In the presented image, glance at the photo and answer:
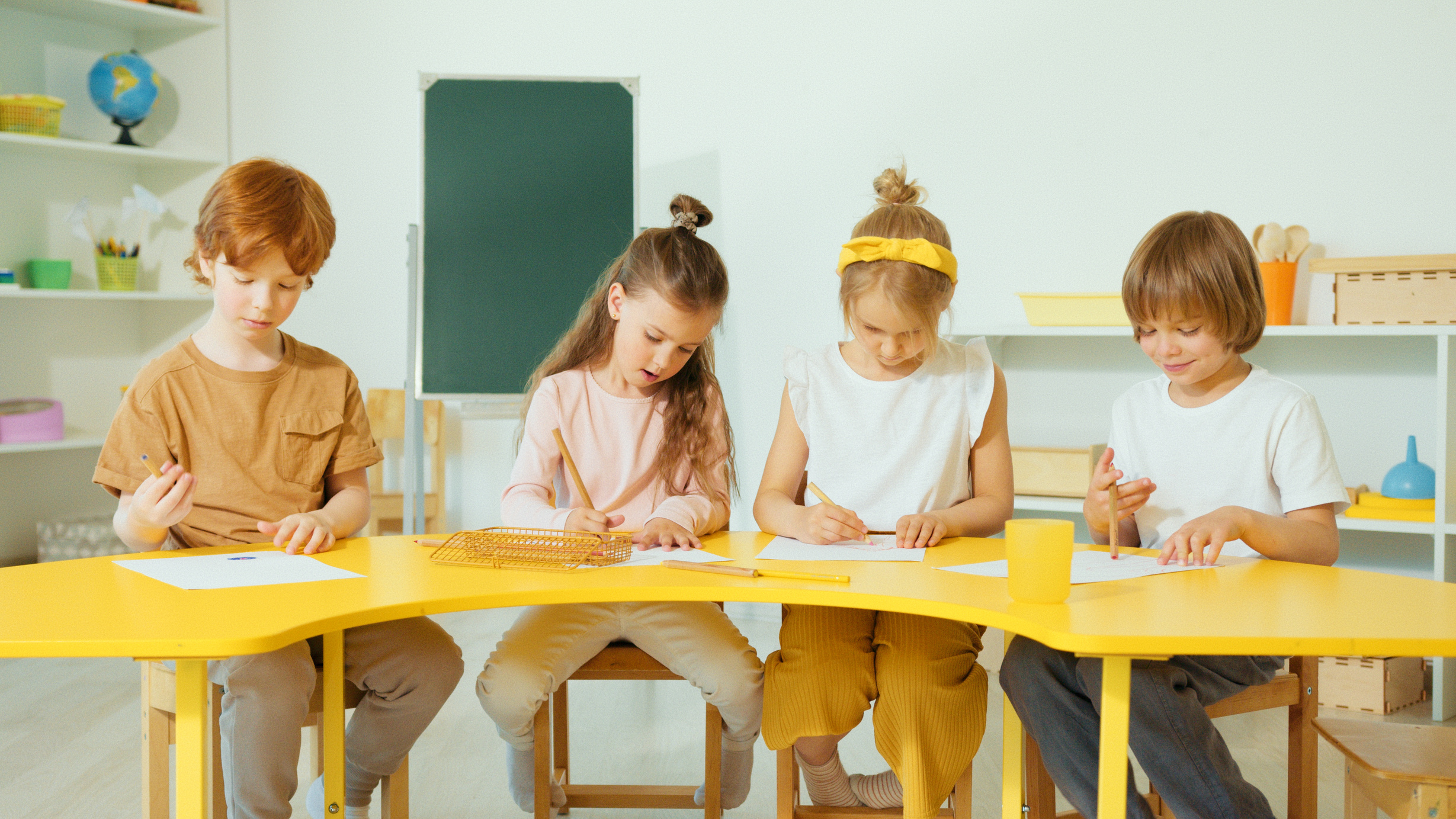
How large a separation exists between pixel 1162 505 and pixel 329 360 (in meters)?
1.26

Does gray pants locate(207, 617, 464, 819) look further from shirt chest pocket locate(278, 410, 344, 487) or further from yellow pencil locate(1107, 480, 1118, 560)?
yellow pencil locate(1107, 480, 1118, 560)

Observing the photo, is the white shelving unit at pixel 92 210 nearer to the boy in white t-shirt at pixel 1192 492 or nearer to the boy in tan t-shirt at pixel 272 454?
the boy in tan t-shirt at pixel 272 454

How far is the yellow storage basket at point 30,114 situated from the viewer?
3.20 m

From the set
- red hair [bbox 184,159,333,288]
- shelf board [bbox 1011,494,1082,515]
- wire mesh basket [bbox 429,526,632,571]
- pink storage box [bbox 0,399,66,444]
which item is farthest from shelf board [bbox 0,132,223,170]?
shelf board [bbox 1011,494,1082,515]

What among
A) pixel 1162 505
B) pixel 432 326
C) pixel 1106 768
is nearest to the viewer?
pixel 1106 768

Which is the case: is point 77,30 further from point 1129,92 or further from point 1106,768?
point 1106,768

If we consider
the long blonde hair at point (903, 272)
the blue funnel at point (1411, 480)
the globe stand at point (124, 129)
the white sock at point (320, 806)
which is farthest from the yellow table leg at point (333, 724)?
the globe stand at point (124, 129)

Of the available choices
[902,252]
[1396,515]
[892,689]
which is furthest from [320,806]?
[1396,515]

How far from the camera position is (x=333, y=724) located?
4.11 ft

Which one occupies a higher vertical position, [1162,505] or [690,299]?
[690,299]

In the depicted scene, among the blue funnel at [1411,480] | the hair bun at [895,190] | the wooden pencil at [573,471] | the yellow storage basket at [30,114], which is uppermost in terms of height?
the yellow storage basket at [30,114]

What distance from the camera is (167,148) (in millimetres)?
3658

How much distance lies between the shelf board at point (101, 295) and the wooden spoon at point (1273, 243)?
10.5ft

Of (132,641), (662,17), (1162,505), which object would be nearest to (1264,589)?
(1162,505)
